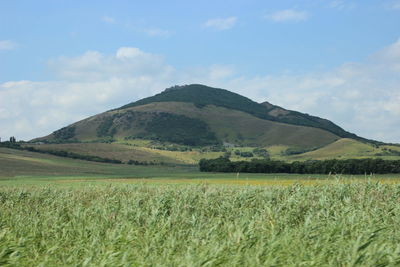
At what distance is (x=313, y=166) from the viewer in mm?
73250

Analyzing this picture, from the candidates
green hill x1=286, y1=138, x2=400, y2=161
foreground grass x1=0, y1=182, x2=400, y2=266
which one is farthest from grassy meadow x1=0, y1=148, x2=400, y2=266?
green hill x1=286, y1=138, x2=400, y2=161

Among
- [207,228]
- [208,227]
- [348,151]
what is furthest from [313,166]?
[348,151]

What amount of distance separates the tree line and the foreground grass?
132 ft

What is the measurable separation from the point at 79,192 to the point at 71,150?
121486 mm

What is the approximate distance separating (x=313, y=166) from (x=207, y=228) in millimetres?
58355

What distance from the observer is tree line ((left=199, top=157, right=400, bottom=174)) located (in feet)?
224

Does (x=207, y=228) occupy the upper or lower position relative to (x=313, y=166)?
lower

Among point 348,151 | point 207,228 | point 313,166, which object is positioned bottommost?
point 207,228

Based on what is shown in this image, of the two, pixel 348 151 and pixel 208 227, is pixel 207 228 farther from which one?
pixel 348 151

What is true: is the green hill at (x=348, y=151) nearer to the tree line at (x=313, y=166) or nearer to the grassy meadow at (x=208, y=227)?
the tree line at (x=313, y=166)

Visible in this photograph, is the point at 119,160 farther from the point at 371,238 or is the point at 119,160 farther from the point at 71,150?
the point at 371,238

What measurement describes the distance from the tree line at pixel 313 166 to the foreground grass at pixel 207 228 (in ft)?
132

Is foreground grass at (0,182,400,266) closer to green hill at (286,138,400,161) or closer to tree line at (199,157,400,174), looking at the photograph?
tree line at (199,157,400,174)

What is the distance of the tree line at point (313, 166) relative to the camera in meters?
68.2
